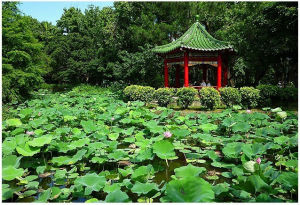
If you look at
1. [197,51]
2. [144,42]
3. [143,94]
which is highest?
[144,42]

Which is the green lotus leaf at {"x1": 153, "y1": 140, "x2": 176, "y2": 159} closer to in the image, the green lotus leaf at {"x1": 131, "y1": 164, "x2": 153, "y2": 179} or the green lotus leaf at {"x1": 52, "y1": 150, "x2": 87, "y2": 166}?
the green lotus leaf at {"x1": 131, "y1": 164, "x2": 153, "y2": 179}

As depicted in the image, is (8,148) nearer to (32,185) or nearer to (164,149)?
(32,185)

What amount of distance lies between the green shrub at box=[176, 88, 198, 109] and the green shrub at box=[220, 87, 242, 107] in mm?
1006

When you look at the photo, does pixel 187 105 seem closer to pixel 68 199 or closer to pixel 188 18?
pixel 68 199

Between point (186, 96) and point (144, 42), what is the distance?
861 cm

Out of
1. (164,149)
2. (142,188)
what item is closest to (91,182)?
(142,188)

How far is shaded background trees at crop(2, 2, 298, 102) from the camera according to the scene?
31.2 ft

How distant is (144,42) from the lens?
1656cm

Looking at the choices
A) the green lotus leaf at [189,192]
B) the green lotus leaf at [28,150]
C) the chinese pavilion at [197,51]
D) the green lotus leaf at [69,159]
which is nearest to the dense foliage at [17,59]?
the chinese pavilion at [197,51]

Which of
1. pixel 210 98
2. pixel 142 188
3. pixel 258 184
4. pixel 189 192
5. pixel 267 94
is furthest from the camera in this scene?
pixel 267 94

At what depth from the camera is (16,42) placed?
12289mm

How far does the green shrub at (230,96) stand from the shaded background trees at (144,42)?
206cm

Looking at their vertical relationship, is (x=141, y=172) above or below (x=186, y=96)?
below

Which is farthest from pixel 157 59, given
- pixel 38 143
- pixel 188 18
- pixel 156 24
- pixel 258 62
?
pixel 38 143
